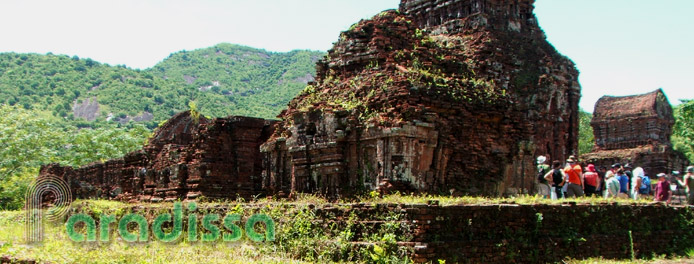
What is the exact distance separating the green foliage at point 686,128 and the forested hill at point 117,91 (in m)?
47.0

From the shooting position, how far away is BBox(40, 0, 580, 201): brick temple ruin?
13.2 meters

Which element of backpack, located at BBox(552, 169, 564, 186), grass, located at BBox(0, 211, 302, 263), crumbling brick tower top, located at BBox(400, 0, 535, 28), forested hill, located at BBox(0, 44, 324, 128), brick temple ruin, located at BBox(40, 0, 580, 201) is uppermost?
forested hill, located at BBox(0, 44, 324, 128)

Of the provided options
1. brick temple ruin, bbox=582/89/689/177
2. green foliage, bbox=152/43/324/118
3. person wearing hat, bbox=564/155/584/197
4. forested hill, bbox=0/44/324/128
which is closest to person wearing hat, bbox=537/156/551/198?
person wearing hat, bbox=564/155/584/197

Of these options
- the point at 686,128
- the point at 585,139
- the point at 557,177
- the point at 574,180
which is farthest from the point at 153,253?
the point at 585,139

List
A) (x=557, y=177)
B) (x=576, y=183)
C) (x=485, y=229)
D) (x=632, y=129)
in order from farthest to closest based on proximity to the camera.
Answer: (x=632, y=129) → (x=576, y=183) → (x=557, y=177) → (x=485, y=229)

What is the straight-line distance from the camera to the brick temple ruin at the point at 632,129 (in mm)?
35688

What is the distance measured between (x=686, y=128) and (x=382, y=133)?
34847 millimetres

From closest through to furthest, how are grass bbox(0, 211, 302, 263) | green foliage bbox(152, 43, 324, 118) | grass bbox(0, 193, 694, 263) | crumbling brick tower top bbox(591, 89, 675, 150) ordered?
grass bbox(0, 193, 694, 263)
grass bbox(0, 211, 302, 263)
crumbling brick tower top bbox(591, 89, 675, 150)
green foliage bbox(152, 43, 324, 118)

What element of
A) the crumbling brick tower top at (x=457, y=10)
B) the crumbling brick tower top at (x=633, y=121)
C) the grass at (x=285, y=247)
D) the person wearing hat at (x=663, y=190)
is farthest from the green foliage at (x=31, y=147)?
the crumbling brick tower top at (x=633, y=121)

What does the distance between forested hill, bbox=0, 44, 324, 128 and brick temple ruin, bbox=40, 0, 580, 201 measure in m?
47.4

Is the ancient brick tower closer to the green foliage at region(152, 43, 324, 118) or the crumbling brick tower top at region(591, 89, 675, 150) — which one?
the crumbling brick tower top at region(591, 89, 675, 150)

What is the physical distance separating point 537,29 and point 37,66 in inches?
2985

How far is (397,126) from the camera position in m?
12.8

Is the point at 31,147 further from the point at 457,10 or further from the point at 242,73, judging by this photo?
the point at 242,73
